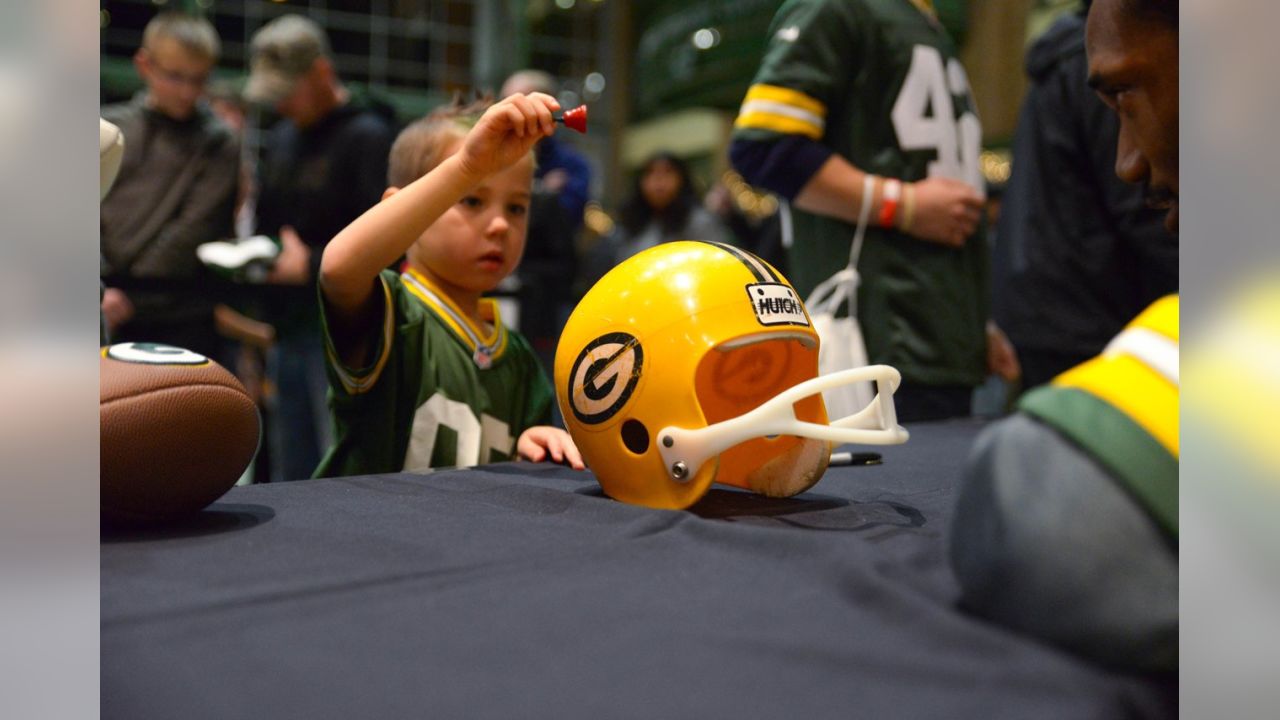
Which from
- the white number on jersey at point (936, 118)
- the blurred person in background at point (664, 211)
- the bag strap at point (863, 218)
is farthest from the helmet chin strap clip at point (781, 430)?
the blurred person in background at point (664, 211)

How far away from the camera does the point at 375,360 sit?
1306 millimetres

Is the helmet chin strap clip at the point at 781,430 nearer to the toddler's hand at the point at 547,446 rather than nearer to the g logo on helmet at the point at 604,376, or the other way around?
the g logo on helmet at the point at 604,376

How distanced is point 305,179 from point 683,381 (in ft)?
6.61

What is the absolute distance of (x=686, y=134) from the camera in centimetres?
1121

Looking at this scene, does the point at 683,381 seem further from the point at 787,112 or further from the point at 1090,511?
the point at 787,112

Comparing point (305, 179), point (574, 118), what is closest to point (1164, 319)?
point (574, 118)

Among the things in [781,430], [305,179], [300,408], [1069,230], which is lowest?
[300,408]

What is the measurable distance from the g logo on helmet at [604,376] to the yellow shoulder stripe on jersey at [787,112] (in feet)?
2.42

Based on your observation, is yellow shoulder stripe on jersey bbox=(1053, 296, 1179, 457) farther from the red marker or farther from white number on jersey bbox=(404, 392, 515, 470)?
white number on jersey bbox=(404, 392, 515, 470)

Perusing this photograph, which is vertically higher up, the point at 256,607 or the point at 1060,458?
the point at 1060,458

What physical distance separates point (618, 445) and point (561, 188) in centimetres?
230

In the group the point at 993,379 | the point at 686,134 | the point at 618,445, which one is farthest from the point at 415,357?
the point at 686,134

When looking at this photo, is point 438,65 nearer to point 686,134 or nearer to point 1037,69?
point 686,134

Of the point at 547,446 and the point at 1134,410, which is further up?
the point at 1134,410
